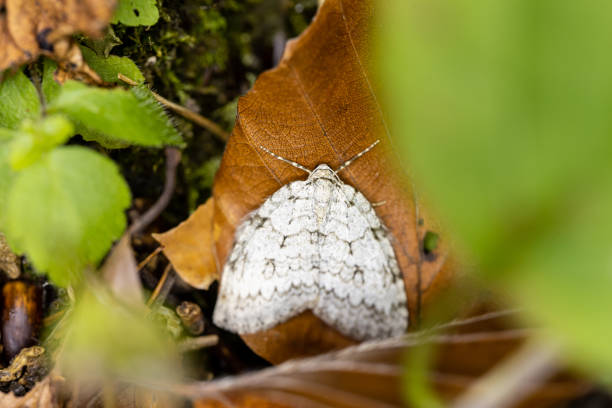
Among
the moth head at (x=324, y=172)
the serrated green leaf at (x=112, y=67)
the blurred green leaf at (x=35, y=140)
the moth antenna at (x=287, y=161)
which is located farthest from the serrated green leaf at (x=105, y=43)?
the moth head at (x=324, y=172)

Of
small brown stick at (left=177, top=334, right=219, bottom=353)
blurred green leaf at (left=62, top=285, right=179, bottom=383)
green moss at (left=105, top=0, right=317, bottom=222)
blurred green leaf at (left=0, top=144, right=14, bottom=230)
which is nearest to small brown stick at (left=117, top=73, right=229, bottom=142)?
green moss at (left=105, top=0, right=317, bottom=222)

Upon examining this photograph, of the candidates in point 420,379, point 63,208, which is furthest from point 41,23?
point 420,379

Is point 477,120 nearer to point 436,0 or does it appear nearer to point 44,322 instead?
point 436,0

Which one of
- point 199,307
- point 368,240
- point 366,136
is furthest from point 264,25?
point 199,307

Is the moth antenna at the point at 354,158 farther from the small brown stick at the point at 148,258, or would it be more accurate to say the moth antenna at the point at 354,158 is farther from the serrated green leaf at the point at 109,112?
the small brown stick at the point at 148,258

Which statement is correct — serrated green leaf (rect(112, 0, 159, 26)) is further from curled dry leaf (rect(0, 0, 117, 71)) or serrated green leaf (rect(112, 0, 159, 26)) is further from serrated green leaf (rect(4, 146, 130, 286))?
serrated green leaf (rect(4, 146, 130, 286))

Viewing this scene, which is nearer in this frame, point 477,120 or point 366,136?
point 477,120
